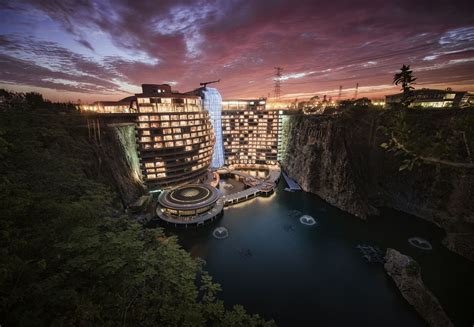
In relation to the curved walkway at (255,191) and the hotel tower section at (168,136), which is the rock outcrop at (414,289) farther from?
the hotel tower section at (168,136)

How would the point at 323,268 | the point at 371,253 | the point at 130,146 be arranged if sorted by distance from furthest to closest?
the point at 130,146 < the point at 371,253 < the point at 323,268

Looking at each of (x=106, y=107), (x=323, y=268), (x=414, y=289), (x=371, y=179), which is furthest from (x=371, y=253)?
(x=106, y=107)

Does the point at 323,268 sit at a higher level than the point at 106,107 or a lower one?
lower

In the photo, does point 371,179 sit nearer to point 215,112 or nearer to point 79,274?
point 215,112

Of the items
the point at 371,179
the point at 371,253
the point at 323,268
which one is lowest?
the point at 323,268

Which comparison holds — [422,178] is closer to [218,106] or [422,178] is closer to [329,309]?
[329,309]

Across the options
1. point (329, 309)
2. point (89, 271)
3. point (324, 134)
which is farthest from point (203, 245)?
point (324, 134)
